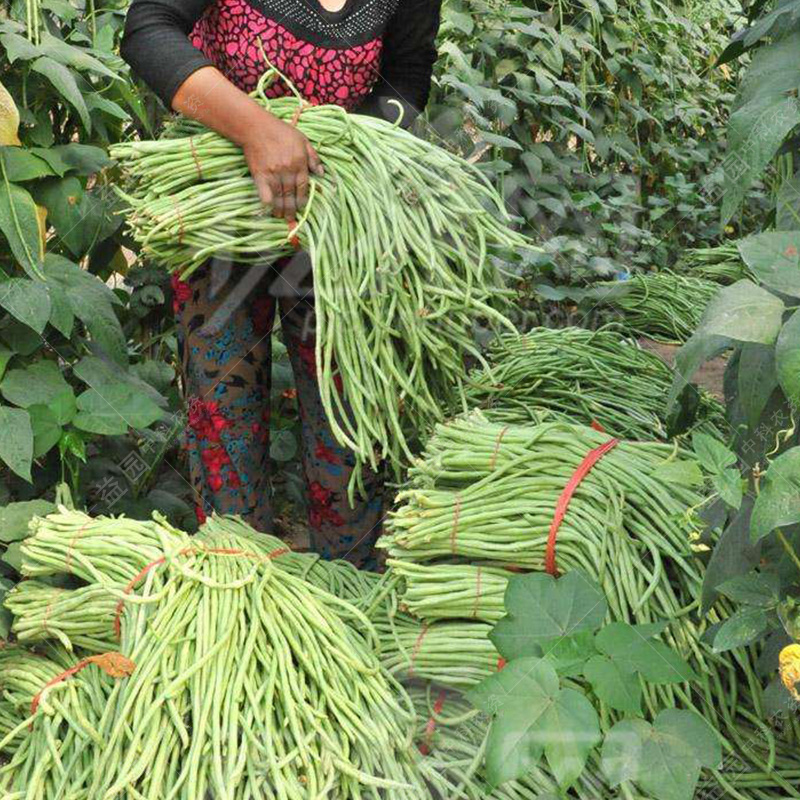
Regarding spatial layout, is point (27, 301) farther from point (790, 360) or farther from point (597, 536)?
point (790, 360)

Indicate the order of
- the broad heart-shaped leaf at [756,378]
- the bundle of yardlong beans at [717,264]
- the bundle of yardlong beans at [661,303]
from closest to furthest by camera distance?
the broad heart-shaped leaf at [756,378], the bundle of yardlong beans at [661,303], the bundle of yardlong beans at [717,264]

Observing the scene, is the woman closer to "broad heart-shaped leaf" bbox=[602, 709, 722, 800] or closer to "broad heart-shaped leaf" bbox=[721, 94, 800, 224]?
"broad heart-shaped leaf" bbox=[721, 94, 800, 224]

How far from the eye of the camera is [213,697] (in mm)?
1642

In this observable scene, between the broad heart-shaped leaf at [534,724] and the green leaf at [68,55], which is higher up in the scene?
the green leaf at [68,55]

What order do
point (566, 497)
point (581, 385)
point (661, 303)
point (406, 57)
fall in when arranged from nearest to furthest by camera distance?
point (566, 497) < point (406, 57) < point (581, 385) < point (661, 303)

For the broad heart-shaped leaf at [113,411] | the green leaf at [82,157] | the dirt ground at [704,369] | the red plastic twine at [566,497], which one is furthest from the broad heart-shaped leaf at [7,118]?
the dirt ground at [704,369]

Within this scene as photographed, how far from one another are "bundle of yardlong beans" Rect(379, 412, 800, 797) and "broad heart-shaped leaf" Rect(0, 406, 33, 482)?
65 cm

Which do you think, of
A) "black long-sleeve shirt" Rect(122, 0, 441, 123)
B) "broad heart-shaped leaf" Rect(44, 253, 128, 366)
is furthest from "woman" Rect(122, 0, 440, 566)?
"broad heart-shaped leaf" Rect(44, 253, 128, 366)

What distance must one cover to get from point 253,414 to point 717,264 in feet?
6.06

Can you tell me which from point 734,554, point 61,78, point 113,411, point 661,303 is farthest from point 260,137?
point 661,303

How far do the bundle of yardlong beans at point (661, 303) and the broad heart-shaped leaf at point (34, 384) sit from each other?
4.34 feet

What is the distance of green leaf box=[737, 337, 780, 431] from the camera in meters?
1.51

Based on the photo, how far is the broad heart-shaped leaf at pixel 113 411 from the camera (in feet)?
7.14

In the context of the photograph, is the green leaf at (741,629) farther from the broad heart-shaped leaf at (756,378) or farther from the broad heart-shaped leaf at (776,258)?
the broad heart-shaped leaf at (776,258)
